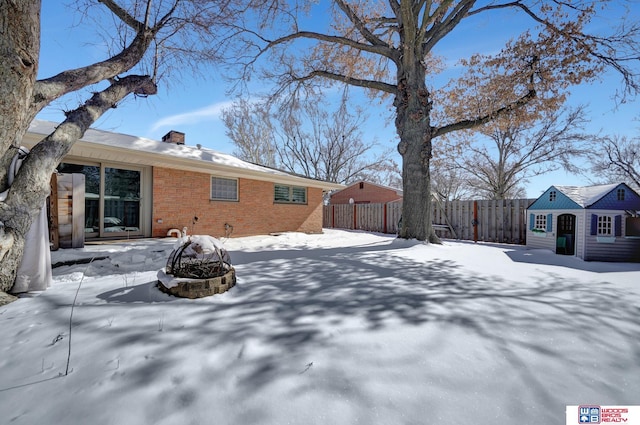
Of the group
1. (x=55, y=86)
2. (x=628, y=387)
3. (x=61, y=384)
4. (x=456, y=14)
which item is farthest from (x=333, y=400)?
(x=456, y=14)

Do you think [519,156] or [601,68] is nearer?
[601,68]

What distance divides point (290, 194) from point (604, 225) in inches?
369

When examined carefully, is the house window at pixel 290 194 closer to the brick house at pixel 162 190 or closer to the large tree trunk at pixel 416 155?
the brick house at pixel 162 190

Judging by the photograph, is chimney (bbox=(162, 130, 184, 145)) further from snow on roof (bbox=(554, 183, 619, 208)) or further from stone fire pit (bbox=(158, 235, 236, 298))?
snow on roof (bbox=(554, 183, 619, 208))

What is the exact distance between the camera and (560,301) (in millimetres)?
2840

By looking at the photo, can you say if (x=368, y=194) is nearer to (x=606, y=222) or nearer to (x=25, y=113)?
(x=606, y=222)

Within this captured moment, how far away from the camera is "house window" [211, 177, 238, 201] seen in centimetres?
900

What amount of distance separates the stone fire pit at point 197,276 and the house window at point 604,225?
7769 mm

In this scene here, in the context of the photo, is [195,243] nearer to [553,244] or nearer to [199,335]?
[199,335]

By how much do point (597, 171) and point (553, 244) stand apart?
68.9 ft

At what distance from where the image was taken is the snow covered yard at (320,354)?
1.33 metres

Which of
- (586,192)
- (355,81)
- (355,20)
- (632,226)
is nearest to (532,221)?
(586,192)

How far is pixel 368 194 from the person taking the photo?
2275 centimetres

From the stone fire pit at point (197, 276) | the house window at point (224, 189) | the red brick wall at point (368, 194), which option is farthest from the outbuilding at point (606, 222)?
the red brick wall at point (368, 194)
